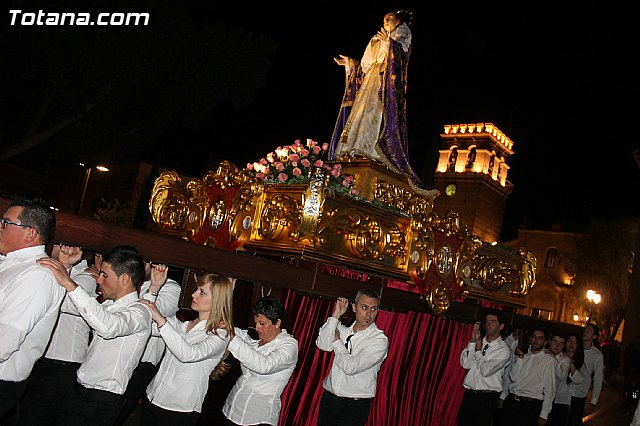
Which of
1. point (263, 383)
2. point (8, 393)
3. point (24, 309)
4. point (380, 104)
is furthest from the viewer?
point (380, 104)

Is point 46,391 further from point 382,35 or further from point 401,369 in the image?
point 382,35

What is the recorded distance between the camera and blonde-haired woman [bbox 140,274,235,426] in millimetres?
3572

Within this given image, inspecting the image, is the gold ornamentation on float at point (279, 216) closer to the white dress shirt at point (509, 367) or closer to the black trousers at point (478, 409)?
the black trousers at point (478, 409)

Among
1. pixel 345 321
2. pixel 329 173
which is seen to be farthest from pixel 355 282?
pixel 329 173

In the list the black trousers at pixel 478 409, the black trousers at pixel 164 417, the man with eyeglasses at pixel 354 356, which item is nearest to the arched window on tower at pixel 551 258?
the black trousers at pixel 478 409

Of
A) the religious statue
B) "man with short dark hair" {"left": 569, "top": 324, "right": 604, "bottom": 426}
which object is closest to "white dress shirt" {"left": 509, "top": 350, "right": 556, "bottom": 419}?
"man with short dark hair" {"left": 569, "top": 324, "right": 604, "bottom": 426}

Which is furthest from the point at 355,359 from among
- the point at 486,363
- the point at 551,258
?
the point at 551,258

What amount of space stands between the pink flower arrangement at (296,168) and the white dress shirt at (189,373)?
7.53 ft

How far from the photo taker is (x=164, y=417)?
3.56 metres

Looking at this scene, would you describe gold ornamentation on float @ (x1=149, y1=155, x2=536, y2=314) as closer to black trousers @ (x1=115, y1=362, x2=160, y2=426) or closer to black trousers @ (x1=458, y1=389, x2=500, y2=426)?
black trousers @ (x1=458, y1=389, x2=500, y2=426)

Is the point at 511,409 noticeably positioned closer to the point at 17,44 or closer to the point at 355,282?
the point at 355,282

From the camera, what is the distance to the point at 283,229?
5.51 meters

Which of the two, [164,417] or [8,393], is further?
[164,417]

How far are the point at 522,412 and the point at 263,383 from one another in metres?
4.10
